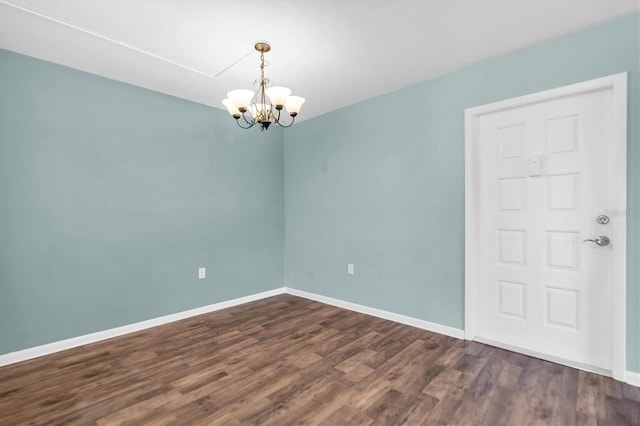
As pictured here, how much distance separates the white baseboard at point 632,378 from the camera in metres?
2.00

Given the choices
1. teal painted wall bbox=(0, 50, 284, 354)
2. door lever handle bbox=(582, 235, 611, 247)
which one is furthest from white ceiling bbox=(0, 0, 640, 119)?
door lever handle bbox=(582, 235, 611, 247)

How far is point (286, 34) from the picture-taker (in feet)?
7.22

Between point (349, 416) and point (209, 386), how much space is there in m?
0.98

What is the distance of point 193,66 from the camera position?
8.82 feet

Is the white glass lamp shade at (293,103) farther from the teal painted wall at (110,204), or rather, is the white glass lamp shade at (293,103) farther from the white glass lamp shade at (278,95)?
the teal painted wall at (110,204)

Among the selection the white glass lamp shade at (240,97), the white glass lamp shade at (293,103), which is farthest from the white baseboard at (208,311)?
the white glass lamp shade at (240,97)

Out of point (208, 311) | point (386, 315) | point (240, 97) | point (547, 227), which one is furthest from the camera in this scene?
point (208, 311)

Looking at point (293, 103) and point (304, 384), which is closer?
point (304, 384)

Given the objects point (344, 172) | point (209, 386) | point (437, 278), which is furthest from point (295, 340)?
point (344, 172)

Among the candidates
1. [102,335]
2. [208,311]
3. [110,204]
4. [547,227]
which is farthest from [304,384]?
[110,204]

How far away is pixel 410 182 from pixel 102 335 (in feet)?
11.1

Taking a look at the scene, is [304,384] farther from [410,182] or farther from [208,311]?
[410,182]

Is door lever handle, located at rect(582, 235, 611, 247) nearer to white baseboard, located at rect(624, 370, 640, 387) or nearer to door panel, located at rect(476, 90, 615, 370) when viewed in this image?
door panel, located at rect(476, 90, 615, 370)

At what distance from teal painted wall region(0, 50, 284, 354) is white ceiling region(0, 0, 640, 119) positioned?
0.36 m
